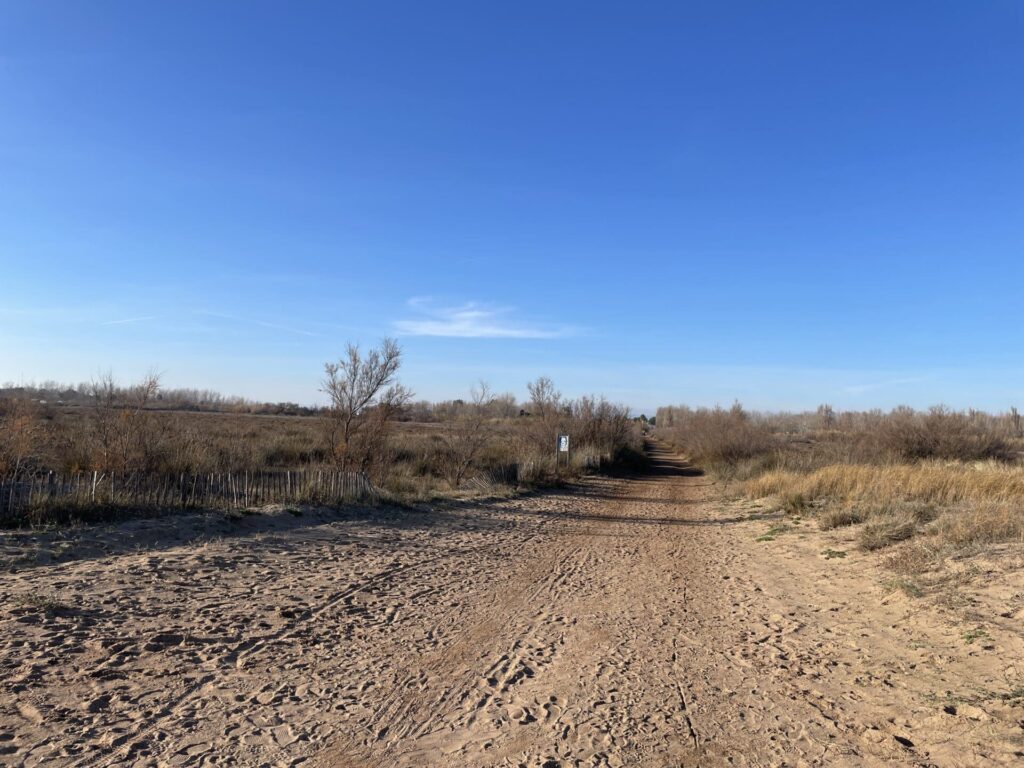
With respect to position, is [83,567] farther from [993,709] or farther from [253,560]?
[993,709]

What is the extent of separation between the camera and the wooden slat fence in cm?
1171

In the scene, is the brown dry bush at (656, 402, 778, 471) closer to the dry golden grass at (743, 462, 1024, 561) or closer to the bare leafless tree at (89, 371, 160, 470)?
the dry golden grass at (743, 462, 1024, 561)

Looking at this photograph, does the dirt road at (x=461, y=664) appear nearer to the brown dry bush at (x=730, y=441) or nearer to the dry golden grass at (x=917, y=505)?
the dry golden grass at (x=917, y=505)

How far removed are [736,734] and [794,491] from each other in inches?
606

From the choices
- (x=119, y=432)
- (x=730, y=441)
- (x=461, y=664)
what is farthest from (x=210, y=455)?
(x=730, y=441)

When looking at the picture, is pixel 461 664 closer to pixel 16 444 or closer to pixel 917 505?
pixel 917 505

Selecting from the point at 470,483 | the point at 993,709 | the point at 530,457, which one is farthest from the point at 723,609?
the point at 530,457

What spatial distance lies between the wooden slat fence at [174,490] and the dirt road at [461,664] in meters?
1.77

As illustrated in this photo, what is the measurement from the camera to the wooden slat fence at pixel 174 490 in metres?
11.7

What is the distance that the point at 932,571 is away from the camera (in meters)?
9.14

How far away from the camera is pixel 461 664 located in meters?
6.32

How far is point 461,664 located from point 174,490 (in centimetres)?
1016

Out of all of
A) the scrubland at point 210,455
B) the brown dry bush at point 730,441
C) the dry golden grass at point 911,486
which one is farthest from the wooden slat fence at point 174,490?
the brown dry bush at point 730,441

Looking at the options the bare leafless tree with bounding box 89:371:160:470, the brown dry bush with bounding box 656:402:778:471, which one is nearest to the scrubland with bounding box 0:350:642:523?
the bare leafless tree with bounding box 89:371:160:470
